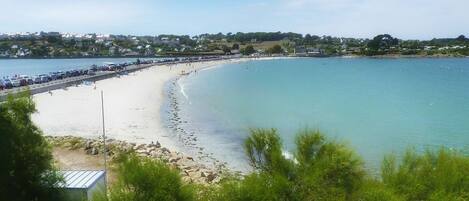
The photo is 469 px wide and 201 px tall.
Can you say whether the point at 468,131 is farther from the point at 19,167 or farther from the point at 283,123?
the point at 19,167

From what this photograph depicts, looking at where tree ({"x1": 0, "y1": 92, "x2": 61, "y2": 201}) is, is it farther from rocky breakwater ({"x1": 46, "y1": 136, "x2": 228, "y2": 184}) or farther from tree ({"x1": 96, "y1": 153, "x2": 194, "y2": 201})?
rocky breakwater ({"x1": 46, "y1": 136, "x2": 228, "y2": 184})

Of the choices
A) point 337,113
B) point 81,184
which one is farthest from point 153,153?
point 337,113

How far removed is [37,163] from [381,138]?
31.5 metres

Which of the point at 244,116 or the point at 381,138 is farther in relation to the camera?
the point at 244,116

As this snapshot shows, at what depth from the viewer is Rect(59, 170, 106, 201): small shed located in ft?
47.5

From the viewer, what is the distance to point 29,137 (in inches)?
508

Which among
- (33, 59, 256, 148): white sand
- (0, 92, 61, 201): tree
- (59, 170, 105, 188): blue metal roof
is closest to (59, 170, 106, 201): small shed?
(59, 170, 105, 188): blue metal roof

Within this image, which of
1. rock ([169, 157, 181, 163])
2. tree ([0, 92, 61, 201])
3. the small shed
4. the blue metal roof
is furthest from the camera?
rock ([169, 157, 181, 163])

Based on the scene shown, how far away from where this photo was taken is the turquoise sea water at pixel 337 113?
123ft

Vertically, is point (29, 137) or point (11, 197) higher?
point (29, 137)

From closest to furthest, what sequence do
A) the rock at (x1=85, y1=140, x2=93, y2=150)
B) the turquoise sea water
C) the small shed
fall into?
the small shed < the rock at (x1=85, y1=140, x2=93, y2=150) < the turquoise sea water

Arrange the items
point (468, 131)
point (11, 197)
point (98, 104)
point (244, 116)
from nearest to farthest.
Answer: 1. point (11, 197)
2. point (468, 131)
3. point (244, 116)
4. point (98, 104)

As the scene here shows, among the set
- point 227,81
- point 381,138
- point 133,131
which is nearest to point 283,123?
point 381,138

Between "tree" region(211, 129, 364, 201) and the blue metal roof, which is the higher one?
"tree" region(211, 129, 364, 201)
